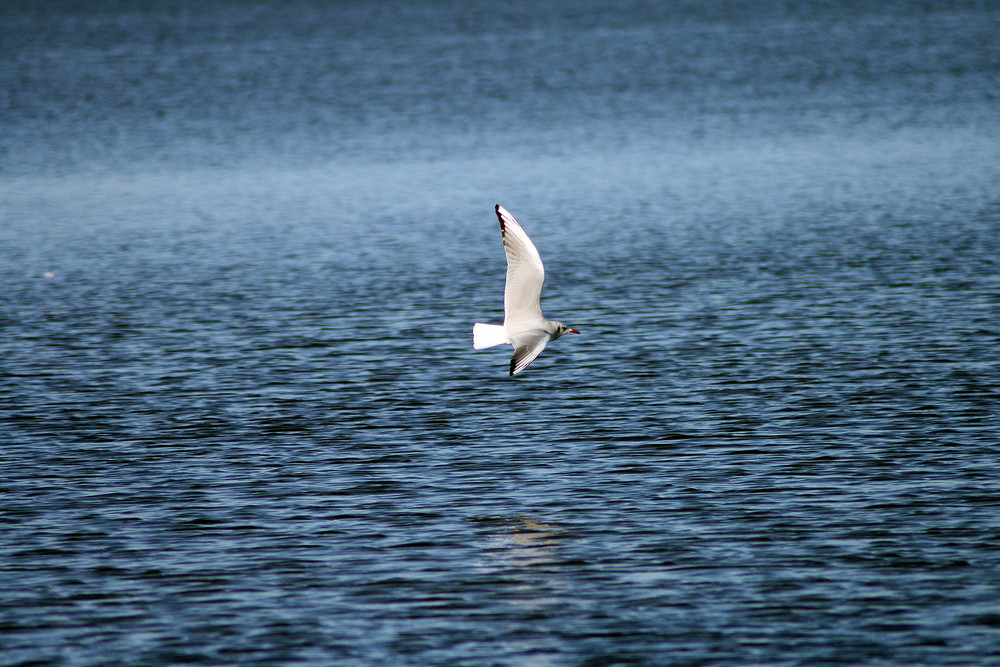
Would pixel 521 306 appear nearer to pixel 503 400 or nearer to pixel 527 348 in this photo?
pixel 527 348

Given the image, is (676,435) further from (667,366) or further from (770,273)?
(770,273)

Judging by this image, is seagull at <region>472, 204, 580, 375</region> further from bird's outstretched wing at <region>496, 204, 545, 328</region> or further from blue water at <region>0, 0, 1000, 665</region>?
blue water at <region>0, 0, 1000, 665</region>

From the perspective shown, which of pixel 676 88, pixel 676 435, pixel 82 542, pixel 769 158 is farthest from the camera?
pixel 676 88

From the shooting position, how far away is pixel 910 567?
48.5 ft

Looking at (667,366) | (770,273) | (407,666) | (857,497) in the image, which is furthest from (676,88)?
(407,666)

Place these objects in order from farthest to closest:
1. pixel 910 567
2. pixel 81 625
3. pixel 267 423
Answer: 1. pixel 267 423
2. pixel 910 567
3. pixel 81 625

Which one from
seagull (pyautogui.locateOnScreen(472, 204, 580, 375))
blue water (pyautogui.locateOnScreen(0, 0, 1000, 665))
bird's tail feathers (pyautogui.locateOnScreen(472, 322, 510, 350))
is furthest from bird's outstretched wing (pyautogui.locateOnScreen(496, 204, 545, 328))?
blue water (pyautogui.locateOnScreen(0, 0, 1000, 665))

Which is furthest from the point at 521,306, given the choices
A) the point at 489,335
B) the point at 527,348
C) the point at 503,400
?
the point at 503,400

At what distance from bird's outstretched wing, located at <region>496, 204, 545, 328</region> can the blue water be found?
6.09ft

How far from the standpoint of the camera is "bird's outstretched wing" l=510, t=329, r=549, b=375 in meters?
15.9

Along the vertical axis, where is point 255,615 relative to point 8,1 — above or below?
below

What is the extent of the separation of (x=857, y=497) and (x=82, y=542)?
821 centimetres

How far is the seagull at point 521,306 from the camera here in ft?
54.9

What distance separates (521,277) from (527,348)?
1074 millimetres
